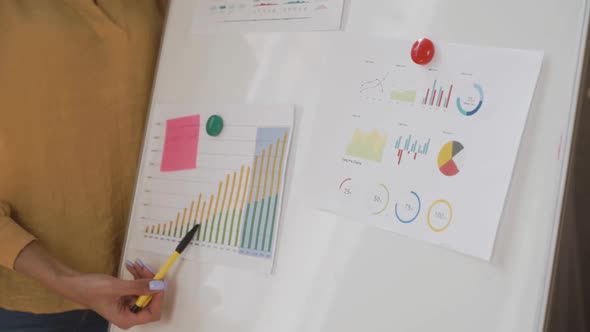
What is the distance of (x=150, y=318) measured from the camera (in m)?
0.72

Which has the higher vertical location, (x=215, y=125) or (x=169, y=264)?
(x=215, y=125)

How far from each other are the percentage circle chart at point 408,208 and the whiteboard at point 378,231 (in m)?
0.03

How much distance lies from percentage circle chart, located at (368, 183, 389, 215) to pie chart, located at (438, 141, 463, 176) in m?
0.07

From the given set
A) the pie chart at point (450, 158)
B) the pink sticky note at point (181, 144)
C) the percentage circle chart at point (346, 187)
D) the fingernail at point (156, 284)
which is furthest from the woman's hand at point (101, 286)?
the pie chart at point (450, 158)

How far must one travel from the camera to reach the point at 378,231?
59 centimetres

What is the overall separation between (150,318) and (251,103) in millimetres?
342

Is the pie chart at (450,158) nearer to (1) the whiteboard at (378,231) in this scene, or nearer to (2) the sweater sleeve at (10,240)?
(1) the whiteboard at (378,231)

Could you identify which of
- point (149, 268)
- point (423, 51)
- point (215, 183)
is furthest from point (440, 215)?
point (149, 268)

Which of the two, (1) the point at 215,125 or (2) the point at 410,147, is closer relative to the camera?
(2) the point at 410,147

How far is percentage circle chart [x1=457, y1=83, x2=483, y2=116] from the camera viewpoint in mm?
541

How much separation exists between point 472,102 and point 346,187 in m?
0.17

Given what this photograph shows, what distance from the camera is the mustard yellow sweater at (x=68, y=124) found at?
800 mm

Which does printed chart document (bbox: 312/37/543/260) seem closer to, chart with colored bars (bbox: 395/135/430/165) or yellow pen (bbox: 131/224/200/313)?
chart with colored bars (bbox: 395/135/430/165)

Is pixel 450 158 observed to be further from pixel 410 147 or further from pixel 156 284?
pixel 156 284
